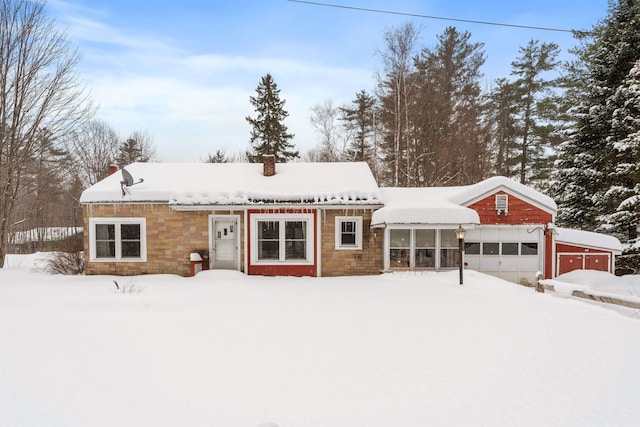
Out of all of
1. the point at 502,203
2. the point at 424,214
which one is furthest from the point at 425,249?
the point at 502,203

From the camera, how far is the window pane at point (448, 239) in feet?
39.2

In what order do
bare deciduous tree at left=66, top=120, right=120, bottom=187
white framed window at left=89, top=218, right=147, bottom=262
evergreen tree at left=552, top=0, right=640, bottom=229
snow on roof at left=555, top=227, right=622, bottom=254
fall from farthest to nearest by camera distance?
bare deciduous tree at left=66, top=120, right=120, bottom=187 < evergreen tree at left=552, top=0, right=640, bottom=229 < snow on roof at left=555, top=227, right=622, bottom=254 < white framed window at left=89, top=218, right=147, bottom=262

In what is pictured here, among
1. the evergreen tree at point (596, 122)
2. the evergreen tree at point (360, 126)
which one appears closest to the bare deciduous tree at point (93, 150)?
the evergreen tree at point (360, 126)

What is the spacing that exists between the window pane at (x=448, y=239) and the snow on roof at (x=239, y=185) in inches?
110

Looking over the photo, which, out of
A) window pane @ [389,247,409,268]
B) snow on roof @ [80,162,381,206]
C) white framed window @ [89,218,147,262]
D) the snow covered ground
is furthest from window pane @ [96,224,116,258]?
window pane @ [389,247,409,268]

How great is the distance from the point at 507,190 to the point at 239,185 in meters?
9.83

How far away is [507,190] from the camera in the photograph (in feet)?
39.8

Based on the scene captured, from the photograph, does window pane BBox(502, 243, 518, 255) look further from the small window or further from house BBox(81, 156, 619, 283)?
the small window

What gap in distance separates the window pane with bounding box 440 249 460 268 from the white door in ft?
24.3

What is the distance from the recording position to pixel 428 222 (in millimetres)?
11086

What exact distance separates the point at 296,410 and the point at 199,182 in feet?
35.3

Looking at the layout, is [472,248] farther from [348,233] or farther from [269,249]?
[269,249]

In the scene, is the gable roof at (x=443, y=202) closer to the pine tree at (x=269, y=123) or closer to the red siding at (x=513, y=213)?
the red siding at (x=513, y=213)

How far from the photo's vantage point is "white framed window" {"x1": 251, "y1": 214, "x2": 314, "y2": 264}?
39.0 feet
